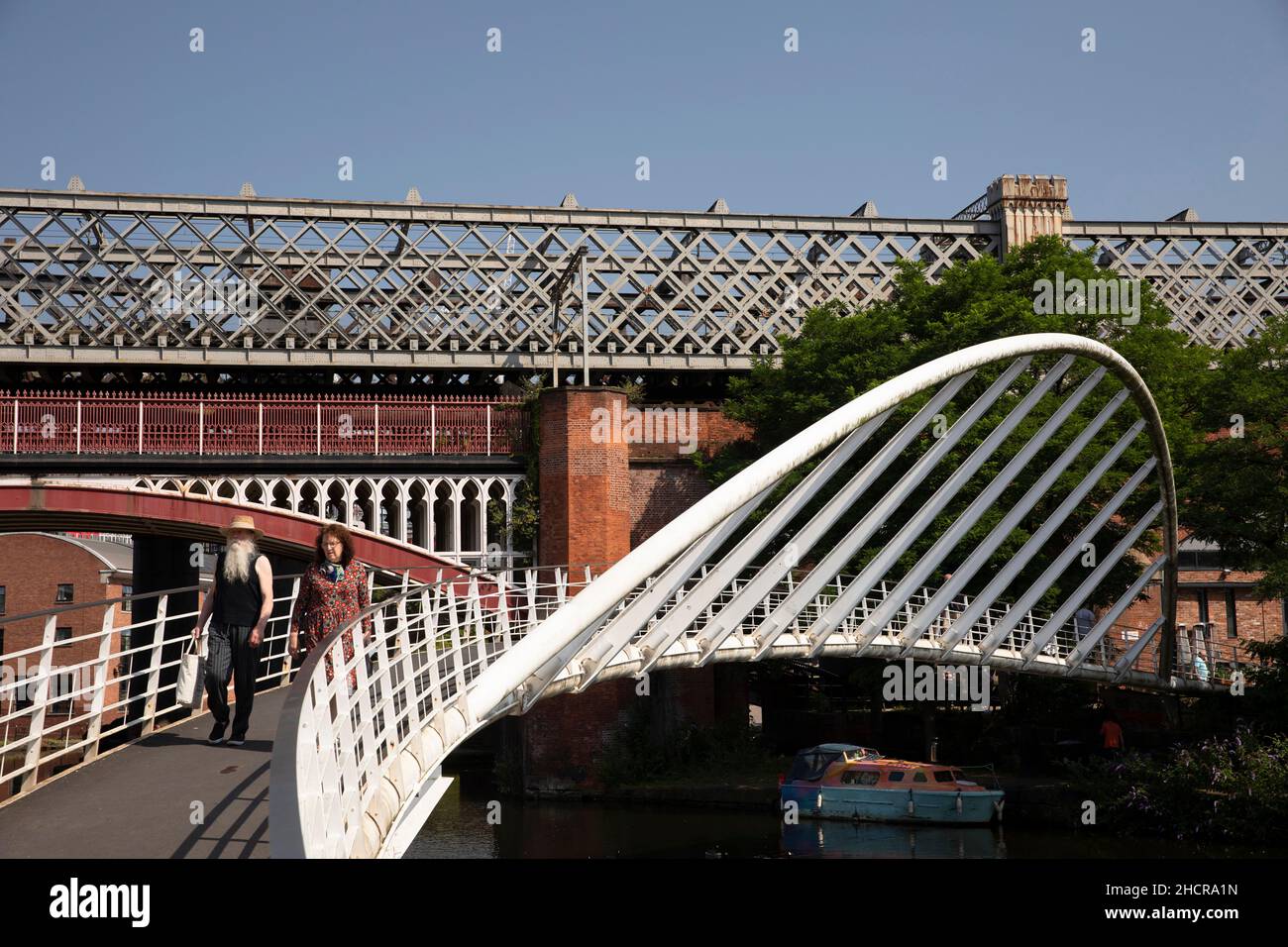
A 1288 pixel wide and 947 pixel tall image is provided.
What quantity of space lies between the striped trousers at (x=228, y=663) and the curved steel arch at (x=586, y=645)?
0.73 meters

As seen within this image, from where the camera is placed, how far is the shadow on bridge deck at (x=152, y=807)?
684cm

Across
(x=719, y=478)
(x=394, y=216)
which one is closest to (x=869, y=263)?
(x=719, y=478)

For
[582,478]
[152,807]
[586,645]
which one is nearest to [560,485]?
[582,478]

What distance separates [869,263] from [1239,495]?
17.0 meters

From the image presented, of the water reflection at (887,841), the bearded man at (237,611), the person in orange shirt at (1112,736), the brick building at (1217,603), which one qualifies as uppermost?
the bearded man at (237,611)

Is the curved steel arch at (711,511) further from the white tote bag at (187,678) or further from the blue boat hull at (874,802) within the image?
the blue boat hull at (874,802)

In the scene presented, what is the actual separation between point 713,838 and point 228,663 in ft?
54.8

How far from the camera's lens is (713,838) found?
981 inches

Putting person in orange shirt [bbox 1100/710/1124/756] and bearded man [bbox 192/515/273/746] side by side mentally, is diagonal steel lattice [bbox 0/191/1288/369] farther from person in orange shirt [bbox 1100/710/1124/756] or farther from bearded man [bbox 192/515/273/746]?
bearded man [bbox 192/515/273/746]

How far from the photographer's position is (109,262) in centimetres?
3728

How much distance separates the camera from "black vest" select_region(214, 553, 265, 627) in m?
9.50

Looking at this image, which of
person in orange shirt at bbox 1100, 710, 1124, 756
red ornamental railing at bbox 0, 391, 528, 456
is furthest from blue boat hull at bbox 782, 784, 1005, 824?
red ornamental railing at bbox 0, 391, 528, 456

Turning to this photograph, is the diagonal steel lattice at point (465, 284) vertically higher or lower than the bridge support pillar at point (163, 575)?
higher

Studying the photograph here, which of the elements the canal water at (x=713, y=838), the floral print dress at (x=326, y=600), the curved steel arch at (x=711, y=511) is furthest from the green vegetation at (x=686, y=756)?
the floral print dress at (x=326, y=600)
